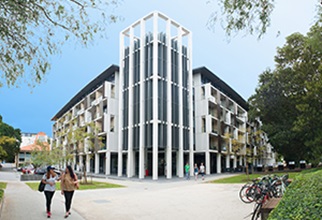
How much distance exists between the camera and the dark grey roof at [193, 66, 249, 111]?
44519mm

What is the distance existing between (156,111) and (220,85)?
68.3ft

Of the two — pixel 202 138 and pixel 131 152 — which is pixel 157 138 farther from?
pixel 202 138

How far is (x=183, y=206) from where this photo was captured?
38.7 ft

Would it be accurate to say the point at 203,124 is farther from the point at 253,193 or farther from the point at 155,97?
the point at 253,193

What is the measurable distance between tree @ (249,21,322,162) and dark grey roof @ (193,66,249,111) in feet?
27.0

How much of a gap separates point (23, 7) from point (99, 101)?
39.4 metres

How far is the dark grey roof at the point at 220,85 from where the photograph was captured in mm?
44519

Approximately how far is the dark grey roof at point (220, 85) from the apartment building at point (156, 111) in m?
0.23

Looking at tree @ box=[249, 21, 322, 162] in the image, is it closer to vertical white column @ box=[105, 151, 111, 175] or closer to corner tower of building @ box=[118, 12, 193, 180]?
corner tower of building @ box=[118, 12, 193, 180]

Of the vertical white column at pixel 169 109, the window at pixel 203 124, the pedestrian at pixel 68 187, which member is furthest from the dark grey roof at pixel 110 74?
the pedestrian at pixel 68 187

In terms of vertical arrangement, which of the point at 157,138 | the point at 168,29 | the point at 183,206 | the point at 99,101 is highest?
the point at 168,29

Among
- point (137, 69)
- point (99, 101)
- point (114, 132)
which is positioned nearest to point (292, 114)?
point (137, 69)

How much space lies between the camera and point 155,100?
113 ft

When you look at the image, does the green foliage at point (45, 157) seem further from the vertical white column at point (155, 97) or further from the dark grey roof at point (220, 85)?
the dark grey roof at point (220, 85)
